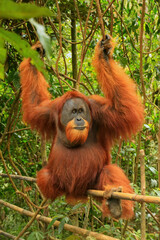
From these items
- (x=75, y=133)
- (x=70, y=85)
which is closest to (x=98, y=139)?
(x=75, y=133)

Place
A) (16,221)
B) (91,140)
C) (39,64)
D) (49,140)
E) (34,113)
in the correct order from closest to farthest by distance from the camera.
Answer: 1. (39,64)
2. (91,140)
3. (34,113)
4. (49,140)
5. (16,221)

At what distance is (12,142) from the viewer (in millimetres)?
4699

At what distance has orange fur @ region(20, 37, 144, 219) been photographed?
2.43 metres

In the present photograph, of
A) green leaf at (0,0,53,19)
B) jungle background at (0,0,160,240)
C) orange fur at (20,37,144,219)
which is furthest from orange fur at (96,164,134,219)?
green leaf at (0,0,53,19)

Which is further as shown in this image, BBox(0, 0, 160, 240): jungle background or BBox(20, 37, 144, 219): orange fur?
BBox(0, 0, 160, 240): jungle background

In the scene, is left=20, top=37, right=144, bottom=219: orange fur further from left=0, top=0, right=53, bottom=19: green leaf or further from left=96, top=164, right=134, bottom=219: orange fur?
left=0, top=0, right=53, bottom=19: green leaf

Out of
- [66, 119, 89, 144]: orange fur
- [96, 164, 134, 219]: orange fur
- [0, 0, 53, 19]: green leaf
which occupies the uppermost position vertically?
[0, 0, 53, 19]: green leaf

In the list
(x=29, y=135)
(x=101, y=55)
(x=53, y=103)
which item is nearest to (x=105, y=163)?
(x=53, y=103)

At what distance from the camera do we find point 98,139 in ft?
8.66

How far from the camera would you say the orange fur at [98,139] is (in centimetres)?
243

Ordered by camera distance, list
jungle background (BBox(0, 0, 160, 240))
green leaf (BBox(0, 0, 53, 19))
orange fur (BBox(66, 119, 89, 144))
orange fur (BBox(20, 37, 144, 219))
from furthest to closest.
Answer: jungle background (BBox(0, 0, 160, 240)) → orange fur (BBox(20, 37, 144, 219)) → orange fur (BBox(66, 119, 89, 144)) → green leaf (BBox(0, 0, 53, 19))

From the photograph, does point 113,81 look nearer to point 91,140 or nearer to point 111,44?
point 111,44

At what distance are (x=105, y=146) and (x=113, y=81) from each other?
611 millimetres

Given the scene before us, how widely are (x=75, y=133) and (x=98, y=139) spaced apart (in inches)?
15.3
